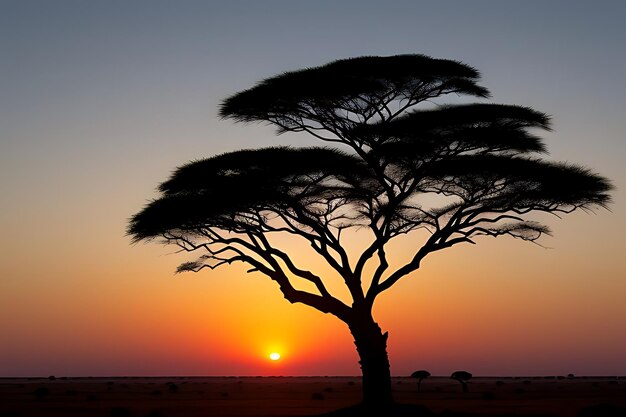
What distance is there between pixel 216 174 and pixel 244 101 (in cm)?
251

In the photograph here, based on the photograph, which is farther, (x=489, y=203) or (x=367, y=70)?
(x=489, y=203)

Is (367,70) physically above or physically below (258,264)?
above

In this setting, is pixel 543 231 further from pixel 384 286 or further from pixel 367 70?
pixel 367 70

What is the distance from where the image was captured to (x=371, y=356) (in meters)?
28.0

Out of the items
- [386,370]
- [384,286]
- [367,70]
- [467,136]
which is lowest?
[386,370]

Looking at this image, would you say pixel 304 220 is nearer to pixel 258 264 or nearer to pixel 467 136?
pixel 258 264

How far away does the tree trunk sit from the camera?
2773 centimetres

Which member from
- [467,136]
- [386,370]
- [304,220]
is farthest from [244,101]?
[386,370]

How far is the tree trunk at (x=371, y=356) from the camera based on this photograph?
91.0 ft

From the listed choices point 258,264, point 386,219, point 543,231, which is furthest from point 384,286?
point 543,231

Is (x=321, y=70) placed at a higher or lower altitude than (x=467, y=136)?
higher

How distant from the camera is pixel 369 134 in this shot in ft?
90.8

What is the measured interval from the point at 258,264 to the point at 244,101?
18.0 ft

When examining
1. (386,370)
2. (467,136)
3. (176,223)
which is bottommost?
(386,370)
